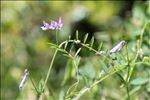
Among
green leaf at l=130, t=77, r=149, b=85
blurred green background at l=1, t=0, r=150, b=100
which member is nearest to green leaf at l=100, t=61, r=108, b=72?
green leaf at l=130, t=77, r=149, b=85

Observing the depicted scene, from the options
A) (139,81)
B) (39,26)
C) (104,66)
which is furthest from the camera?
(39,26)

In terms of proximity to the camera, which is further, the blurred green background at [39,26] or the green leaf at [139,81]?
the blurred green background at [39,26]

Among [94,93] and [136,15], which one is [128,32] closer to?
[136,15]

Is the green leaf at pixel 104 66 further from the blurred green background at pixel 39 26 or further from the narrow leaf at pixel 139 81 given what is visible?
the blurred green background at pixel 39 26

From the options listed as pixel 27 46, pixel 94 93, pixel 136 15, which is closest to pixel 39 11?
pixel 27 46

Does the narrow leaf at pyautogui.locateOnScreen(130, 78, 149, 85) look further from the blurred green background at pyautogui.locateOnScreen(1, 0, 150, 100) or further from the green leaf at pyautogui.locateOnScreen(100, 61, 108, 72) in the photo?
the blurred green background at pyautogui.locateOnScreen(1, 0, 150, 100)

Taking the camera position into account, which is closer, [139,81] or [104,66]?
[104,66]

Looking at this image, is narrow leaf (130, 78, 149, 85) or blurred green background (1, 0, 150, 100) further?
blurred green background (1, 0, 150, 100)

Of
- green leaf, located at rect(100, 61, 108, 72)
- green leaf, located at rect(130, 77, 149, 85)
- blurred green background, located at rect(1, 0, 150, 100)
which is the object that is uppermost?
green leaf, located at rect(100, 61, 108, 72)

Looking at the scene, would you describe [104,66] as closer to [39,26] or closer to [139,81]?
[139,81]

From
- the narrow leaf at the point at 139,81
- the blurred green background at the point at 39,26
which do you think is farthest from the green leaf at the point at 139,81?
the blurred green background at the point at 39,26

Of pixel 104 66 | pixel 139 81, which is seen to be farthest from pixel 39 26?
pixel 104 66
